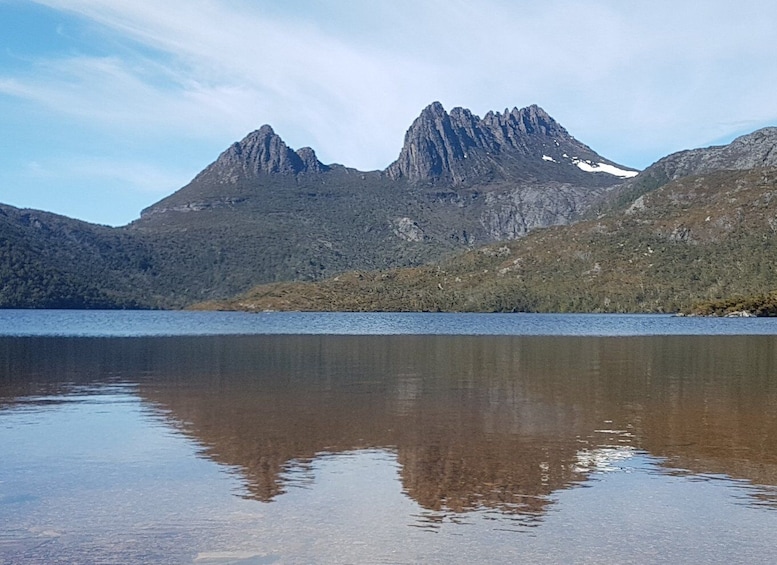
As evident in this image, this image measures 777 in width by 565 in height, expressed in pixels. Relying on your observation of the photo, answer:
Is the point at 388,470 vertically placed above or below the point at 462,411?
below

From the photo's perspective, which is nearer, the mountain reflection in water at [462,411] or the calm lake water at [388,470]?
the calm lake water at [388,470]

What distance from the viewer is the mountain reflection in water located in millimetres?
21625

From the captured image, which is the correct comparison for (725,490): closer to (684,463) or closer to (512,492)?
(684,463)

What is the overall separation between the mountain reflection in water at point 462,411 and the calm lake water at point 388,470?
0.46 ft

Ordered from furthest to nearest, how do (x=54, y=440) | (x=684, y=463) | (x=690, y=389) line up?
1. (x=690, y=389)
2. (x=54, y=440)
3. (x=684, y=463)

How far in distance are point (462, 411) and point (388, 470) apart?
38.9 ft

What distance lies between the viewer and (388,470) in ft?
71.9

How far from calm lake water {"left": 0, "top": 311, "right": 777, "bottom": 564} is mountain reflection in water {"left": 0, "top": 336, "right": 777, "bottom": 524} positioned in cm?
14

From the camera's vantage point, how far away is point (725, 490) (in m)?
19.6

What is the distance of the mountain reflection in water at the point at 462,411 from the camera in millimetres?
21625

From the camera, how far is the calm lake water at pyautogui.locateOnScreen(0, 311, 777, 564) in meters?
15.3

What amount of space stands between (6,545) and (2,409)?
21.5 meters

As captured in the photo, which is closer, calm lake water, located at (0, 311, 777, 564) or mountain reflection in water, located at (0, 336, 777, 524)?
calm lake water, located at (0, 311, 777, 564)

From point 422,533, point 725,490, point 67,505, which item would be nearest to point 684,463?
point 725,490
